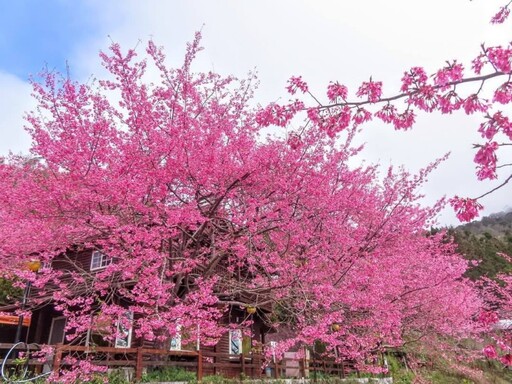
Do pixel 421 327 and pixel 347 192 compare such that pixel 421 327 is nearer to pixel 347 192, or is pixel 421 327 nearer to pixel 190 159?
pixel 347 192

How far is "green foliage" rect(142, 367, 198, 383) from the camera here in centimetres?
1044

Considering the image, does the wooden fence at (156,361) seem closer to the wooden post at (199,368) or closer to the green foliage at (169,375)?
the wooden post at (199,368)

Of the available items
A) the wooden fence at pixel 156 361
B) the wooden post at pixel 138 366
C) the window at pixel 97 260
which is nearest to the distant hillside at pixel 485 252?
the wooden fence at pixel 156 361

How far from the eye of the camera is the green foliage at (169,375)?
34.2 feet

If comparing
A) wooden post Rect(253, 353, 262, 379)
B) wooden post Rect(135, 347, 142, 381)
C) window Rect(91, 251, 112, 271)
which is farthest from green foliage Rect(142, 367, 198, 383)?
window Rect(91, 251, 112, 271)

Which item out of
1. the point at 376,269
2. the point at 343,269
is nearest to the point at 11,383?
the point at 343,269

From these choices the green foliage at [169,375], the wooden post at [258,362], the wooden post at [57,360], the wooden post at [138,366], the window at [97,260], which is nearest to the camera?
the wooden post at [57,360]

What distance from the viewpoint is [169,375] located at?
35.5ft

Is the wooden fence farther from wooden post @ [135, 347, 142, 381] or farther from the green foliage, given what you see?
the green foliage

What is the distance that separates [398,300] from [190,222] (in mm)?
8520

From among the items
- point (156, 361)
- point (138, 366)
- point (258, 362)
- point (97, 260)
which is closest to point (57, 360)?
point (138, 366)

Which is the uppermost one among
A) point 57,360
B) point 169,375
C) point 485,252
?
point 485,252

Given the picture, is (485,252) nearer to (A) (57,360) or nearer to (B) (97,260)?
(B) (97,260)

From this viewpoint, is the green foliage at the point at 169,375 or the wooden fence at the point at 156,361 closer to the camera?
the wooden fence at the point at 156,361
